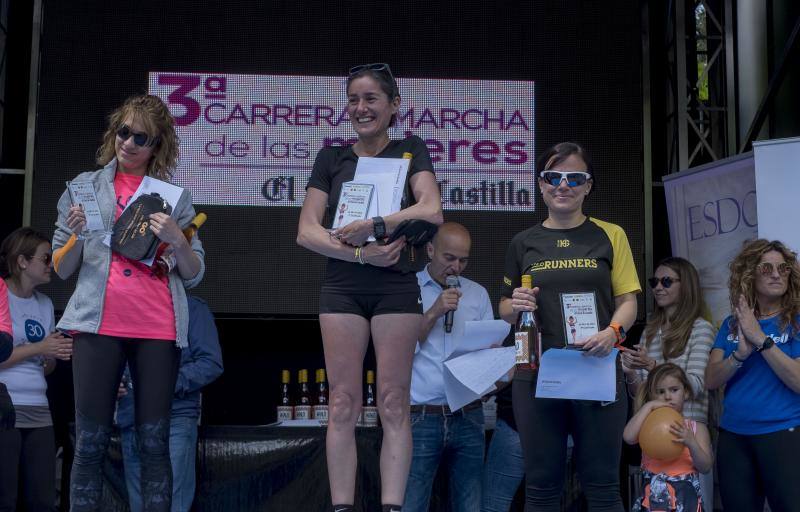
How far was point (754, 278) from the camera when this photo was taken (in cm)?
402

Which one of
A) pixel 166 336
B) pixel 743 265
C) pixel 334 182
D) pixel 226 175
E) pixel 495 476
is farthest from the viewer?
pixel 226 175

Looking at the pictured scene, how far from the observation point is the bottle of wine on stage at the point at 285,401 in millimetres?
5414

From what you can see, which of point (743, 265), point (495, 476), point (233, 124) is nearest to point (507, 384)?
point (495, 476)

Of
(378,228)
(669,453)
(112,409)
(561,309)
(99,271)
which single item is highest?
(378,228)

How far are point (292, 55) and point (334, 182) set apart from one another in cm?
259

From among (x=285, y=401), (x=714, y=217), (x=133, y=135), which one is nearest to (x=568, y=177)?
(x=133, y=135)

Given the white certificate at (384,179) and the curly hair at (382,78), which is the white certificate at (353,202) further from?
the curly hair at (382,78)

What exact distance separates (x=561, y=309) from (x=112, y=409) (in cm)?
149

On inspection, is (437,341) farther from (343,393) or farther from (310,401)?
(310,401)

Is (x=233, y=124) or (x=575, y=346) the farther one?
(x=233, y=124)

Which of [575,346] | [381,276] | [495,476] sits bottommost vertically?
[495,476]

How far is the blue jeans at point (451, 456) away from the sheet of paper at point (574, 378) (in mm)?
1148

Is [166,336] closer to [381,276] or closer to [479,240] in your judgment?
[381,276]

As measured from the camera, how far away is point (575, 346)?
10.6 feet
